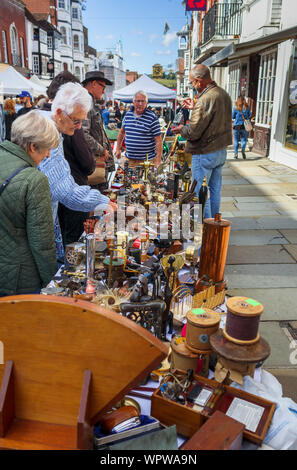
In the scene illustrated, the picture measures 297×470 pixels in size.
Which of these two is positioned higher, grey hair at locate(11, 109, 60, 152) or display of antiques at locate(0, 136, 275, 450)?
grey hair at locate(11, 109, 60, 152)

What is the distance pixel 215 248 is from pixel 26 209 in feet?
3.44

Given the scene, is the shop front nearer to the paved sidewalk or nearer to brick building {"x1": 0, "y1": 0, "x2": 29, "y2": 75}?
the paved sidewalk

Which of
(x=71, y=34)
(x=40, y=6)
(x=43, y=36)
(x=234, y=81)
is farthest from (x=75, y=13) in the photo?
(x=234, y=81)

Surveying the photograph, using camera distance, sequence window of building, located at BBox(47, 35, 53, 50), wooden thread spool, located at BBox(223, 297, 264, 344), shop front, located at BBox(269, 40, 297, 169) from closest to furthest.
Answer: wooden thread spool, located at BBox(223, 297, 264, 344) < shop front, located at BBox(269, 40, 297, 169) < window of building, located at BBox(47, 35, 53, 50)

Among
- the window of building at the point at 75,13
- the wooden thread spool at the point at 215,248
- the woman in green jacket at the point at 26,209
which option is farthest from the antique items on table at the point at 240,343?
the window of building at the point at 75,13

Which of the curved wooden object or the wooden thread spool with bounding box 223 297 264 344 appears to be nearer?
the curved wooden object

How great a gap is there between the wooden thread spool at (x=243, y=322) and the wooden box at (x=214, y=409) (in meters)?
0.17

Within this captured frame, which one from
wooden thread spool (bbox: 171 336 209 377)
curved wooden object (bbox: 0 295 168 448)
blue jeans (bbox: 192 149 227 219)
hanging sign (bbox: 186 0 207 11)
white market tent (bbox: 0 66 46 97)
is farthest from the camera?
hanging sign (bbox: 186 0 207 11)

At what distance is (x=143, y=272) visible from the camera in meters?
2.03

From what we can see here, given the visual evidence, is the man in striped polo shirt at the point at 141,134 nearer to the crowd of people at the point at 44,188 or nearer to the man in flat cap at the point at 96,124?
the man in flat cap at the point at 96,124

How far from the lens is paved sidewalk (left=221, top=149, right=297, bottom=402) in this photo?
2.88 metres

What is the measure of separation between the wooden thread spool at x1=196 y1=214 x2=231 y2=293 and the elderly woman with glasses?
77cm

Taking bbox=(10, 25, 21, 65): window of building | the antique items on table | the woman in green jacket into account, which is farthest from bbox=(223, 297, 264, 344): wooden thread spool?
bbox=(10, 25, 21, 65): window of building

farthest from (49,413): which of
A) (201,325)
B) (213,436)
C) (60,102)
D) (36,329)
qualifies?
(60,102)
